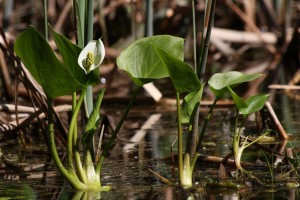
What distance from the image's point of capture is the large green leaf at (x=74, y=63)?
73.4 inches

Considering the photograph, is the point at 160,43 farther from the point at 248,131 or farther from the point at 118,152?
the point at 248,131

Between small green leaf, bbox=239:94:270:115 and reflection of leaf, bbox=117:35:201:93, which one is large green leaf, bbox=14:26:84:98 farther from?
small green leaf, bbox=239:94:270:115

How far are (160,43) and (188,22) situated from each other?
4.33 meters

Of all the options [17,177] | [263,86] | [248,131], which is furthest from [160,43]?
[263,86]

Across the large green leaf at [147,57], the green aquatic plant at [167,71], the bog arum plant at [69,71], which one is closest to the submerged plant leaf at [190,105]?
the green aquatic plant at [167,71]

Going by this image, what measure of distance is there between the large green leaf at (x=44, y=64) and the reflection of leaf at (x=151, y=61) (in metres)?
0.16

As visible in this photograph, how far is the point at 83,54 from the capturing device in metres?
1.86

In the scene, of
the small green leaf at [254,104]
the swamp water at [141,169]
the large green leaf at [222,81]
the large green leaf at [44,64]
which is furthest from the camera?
the small green leaf at [254,104]

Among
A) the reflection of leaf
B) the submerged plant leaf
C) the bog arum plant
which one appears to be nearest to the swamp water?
the bog arum plant

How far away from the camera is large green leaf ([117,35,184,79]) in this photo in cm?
193

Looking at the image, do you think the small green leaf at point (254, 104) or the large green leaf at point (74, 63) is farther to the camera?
the small green leaf at point (254, 104)

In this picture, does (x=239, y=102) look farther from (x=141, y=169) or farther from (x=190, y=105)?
(x=141, y=169)

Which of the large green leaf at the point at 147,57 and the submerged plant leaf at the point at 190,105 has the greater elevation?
the large green leaf at the point at 147,57

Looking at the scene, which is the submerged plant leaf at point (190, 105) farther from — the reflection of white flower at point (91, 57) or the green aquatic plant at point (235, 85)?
the reflection of white flower at point (91, 57)
